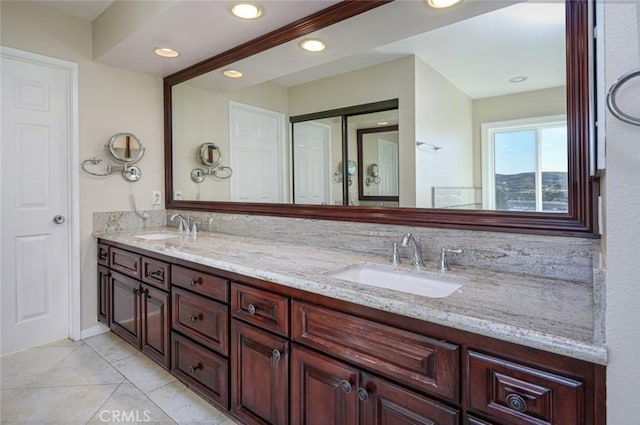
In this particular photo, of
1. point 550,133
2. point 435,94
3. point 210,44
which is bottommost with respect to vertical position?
point 550,133

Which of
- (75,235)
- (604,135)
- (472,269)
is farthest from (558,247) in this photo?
(75,235)

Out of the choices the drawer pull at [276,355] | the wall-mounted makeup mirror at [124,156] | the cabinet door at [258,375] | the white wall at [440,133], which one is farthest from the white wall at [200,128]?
the drawer pull at [276,355]

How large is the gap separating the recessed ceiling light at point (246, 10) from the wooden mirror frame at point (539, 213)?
8.1 inches

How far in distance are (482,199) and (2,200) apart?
2.89m

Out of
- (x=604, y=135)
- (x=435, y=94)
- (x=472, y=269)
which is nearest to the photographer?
(x=604, y=135)

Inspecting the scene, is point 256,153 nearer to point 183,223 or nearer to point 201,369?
point 183,223

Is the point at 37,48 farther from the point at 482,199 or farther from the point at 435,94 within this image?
the point at 482,199

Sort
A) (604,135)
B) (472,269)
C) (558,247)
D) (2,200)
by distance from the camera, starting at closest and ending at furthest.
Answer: (604,135) < (558,247) < (472,269) < (2,200)

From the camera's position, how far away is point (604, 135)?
73 cm

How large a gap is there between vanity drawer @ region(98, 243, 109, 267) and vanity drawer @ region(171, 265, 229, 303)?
101 cm

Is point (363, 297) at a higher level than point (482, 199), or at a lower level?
lower

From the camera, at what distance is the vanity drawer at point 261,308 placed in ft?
4.32

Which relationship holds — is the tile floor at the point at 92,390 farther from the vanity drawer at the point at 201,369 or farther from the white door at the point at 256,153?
the white door at the point at 256,153

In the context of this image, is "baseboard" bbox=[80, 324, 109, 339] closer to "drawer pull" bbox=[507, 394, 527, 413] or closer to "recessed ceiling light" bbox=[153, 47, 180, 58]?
"recessed ceiling light" bbox=[153, 47, 180, 58]
